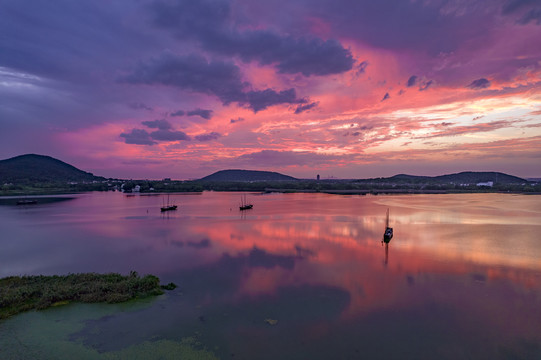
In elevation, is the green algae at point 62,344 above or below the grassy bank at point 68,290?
below

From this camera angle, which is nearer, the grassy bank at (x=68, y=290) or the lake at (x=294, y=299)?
the lake at (x=294, y=299)

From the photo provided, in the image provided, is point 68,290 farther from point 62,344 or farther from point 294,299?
point 294,299

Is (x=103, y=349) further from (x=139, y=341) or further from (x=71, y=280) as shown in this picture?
(x=71, y=280)

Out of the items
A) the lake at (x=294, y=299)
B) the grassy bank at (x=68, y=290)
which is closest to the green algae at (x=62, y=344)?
the lake at (x=294, y=299)

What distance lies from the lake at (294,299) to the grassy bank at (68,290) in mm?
641

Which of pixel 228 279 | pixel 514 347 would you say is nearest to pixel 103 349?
pixel 228 279

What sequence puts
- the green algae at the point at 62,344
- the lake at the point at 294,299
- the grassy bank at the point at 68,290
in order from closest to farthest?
the green algae at the point at 62,344 < the lake at the point at 294,299 < the grassy bank at the point at 68,290

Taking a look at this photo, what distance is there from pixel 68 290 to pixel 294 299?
1142cm

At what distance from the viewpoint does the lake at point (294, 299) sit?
1118 centimetres

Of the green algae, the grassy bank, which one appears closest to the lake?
the green algae

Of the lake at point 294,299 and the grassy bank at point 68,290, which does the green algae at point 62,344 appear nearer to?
the lake at point 294,299

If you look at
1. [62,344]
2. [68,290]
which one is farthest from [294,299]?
[68,290]

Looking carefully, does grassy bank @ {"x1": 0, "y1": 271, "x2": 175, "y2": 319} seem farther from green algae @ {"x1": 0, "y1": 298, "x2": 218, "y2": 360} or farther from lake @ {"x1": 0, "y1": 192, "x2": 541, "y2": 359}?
green algae @ {"x1": 0, "y1": 298, "x2": 218, "y2": 360}

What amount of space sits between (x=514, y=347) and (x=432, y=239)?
21.7m
